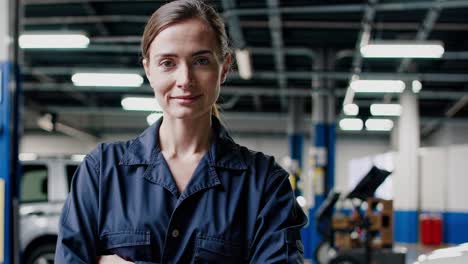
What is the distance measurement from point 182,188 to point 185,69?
11.0 inches

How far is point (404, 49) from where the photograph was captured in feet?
36.2

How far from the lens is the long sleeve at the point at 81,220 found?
158 cm

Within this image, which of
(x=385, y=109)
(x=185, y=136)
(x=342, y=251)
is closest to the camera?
(x=185, y=136)

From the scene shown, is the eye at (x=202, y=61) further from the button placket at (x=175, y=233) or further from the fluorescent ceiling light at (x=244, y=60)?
the fluorescent ceiling light at (x=244, y=60)

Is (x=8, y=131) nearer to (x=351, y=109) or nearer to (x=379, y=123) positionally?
(x=351, y=109)

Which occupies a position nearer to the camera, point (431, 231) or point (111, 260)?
point (111, 260)

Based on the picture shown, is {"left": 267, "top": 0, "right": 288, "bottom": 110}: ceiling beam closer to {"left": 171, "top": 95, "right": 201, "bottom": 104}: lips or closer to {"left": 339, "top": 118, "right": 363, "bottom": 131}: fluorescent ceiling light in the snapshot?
{"left": 339, "top": 118, "right": 363, "bottom": 131}: fluorescent ceiling light

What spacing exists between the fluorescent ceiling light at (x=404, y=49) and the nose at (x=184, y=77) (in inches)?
384

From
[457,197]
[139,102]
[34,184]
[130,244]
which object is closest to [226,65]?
[130,244]

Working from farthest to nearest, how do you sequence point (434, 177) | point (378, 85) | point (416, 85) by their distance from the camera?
1. point (434, 177)
2. point (416, 85)
3. point (378, 85)

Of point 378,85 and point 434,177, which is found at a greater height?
point 378,85

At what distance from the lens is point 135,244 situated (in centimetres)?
154

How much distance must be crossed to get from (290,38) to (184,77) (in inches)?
533

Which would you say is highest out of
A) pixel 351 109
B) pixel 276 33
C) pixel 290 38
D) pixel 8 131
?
pixel 290 38
